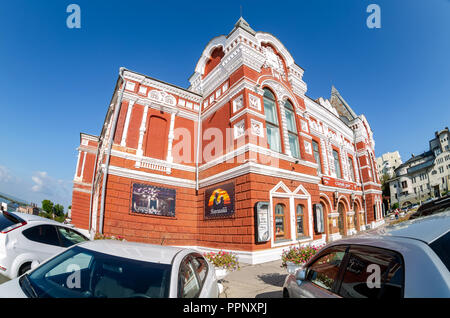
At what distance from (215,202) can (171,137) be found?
5.14 metres

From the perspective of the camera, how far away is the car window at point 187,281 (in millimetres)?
2074

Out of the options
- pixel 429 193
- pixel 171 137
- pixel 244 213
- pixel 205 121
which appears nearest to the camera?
pixel 244 213

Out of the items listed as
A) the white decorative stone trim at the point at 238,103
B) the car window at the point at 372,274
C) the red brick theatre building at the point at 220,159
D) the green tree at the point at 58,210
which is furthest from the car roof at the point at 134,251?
the green tree at the point at 58,210

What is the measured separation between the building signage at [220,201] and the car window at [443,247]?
8.82 metres

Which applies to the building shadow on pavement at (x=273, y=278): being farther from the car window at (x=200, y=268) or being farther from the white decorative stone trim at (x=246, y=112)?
the white decorative stone trim at (x=246, y=112)

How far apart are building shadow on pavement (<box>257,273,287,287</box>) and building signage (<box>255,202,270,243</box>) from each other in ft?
6.82

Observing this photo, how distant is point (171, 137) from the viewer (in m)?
13.1

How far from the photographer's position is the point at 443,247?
62.0 inches

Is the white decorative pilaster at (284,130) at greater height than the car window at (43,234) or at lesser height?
greater

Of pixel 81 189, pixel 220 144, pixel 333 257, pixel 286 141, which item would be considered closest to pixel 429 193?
pixel 286 141

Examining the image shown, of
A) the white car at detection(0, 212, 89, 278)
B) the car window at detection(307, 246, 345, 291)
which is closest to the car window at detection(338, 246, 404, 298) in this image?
the car window at detection(307, 246, 345, 291)

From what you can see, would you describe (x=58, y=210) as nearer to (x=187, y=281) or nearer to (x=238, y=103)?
(x=238, y=103)

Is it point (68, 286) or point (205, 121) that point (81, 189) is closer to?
point (205, 121)

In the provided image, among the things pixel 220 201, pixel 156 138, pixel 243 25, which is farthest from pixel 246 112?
pixel 156 138
